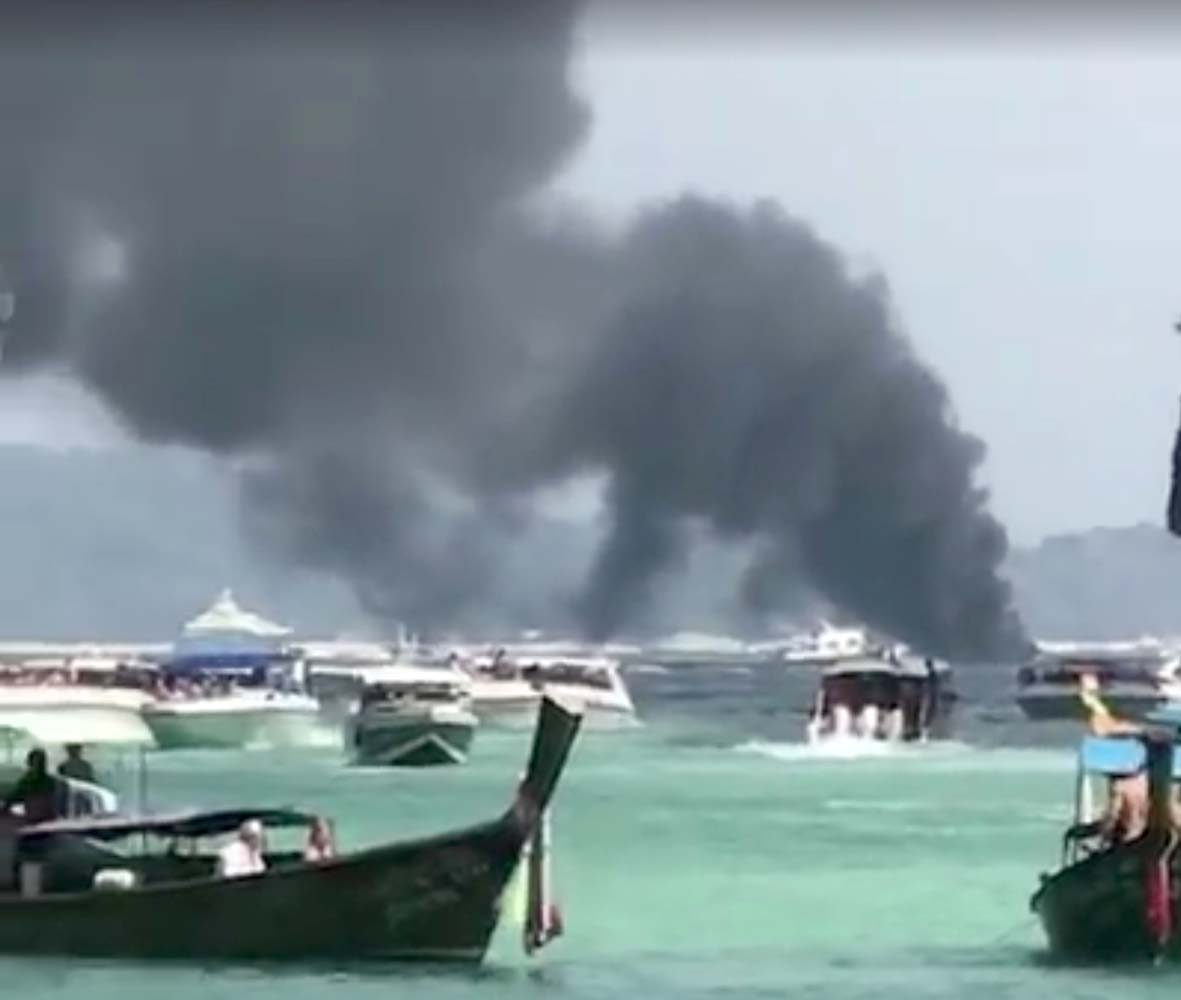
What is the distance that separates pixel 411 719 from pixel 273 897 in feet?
25.7

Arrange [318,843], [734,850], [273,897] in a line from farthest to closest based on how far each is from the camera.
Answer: [734,850]
[318,843]
[273,897]

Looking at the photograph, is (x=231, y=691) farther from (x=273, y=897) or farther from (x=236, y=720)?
(x=273, y=897)

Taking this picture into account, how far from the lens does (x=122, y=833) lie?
701 cm

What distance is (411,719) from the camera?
1459 centimetres

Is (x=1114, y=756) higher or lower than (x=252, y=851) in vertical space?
higher

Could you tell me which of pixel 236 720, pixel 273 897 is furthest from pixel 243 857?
pixel 236 720

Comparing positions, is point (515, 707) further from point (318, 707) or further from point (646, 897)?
point (646, 897)

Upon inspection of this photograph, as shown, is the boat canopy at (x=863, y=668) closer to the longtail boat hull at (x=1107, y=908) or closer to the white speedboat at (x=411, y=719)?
the white speedboat at (x=411, y=719)

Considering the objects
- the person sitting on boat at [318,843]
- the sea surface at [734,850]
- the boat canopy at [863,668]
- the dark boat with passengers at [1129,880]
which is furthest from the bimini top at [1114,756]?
the boat canopy at [863,668]

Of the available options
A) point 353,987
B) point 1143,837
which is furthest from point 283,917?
point 1143,837

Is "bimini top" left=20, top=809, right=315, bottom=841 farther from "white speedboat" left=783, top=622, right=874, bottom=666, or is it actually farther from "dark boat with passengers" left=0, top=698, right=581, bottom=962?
"white speedboat" left=783, top=622, right=874, bottom=666

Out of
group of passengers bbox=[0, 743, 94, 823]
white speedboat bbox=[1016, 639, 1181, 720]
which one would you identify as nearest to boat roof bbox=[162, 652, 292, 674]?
white speedboat bbox=[1016, 639, 1181, 720]

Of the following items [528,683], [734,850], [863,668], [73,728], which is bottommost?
[734,850]

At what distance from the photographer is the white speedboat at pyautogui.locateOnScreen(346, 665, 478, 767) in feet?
46.8
